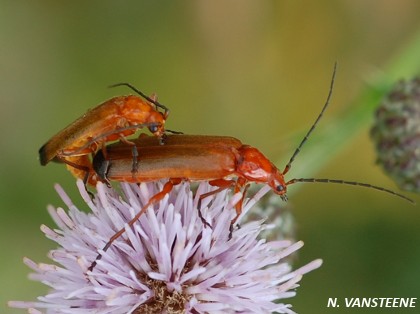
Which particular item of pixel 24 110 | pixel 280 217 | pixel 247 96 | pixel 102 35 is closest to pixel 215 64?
pixel 247 96

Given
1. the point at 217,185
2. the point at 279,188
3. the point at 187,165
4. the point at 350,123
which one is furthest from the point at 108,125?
the point at 350,123

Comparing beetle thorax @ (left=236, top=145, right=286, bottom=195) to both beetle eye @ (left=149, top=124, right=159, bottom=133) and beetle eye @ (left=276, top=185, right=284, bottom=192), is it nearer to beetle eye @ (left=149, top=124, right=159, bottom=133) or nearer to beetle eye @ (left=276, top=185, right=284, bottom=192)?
beetle eye @ (left=276, top=185, right=284, bottom=192)

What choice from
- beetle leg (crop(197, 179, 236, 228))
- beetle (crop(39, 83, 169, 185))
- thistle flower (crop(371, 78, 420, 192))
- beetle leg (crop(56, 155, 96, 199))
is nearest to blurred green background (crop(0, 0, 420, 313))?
thistle flower (crop(371, 78, 420, 192))

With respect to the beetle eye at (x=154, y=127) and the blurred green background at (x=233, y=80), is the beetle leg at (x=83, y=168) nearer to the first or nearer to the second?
the beetle eye at (x=154, y=127)

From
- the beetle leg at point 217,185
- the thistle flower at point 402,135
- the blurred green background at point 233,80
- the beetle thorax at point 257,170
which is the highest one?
the blurred green background at point 233,80

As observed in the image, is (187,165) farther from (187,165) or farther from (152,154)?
(152,154)

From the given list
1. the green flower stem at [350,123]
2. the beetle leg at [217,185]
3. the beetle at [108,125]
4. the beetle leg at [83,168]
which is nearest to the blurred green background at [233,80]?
the green flower stem at [350,123]
